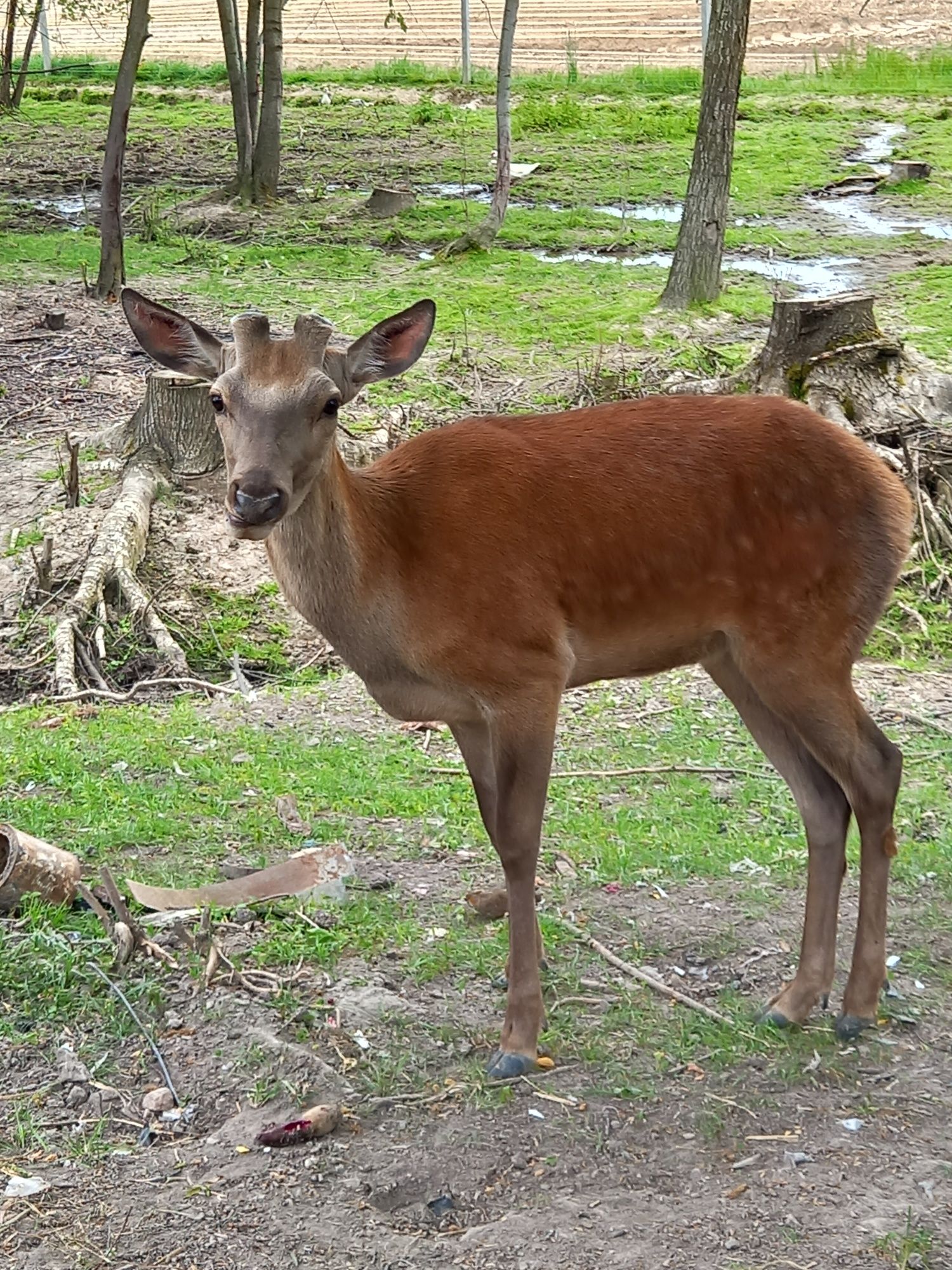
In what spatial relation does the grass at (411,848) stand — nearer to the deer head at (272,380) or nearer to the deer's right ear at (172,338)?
the deer head at (272,380)

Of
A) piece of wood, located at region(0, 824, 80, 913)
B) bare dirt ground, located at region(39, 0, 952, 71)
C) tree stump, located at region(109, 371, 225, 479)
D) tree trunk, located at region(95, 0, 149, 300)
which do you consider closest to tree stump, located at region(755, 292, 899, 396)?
tree stump, located at region(109, 371, 225, 479)

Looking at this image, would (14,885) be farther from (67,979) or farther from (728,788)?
(728,788)

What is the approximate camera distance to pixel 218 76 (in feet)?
101

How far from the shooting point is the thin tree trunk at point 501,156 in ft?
49.8

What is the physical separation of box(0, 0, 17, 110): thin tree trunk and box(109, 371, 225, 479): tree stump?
1717cm

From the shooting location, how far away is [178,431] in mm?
9711

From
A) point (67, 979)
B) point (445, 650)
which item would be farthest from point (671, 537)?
point (67, 979)

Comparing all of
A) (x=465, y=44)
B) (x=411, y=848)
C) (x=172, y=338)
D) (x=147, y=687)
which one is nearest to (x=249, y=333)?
(x=172, y=338)

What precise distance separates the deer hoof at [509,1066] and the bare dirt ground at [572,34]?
90.9 ft

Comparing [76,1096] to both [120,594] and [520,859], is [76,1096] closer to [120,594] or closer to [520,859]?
[520,859]

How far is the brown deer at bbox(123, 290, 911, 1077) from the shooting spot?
4.48 m

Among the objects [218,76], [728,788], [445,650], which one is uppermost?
[218,76]

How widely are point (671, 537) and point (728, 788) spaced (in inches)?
81.4

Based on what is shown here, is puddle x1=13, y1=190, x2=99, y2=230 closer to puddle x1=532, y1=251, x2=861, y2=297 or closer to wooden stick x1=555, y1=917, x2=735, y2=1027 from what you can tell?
puddle x1=532, y1=251, x2=861, y2=297
